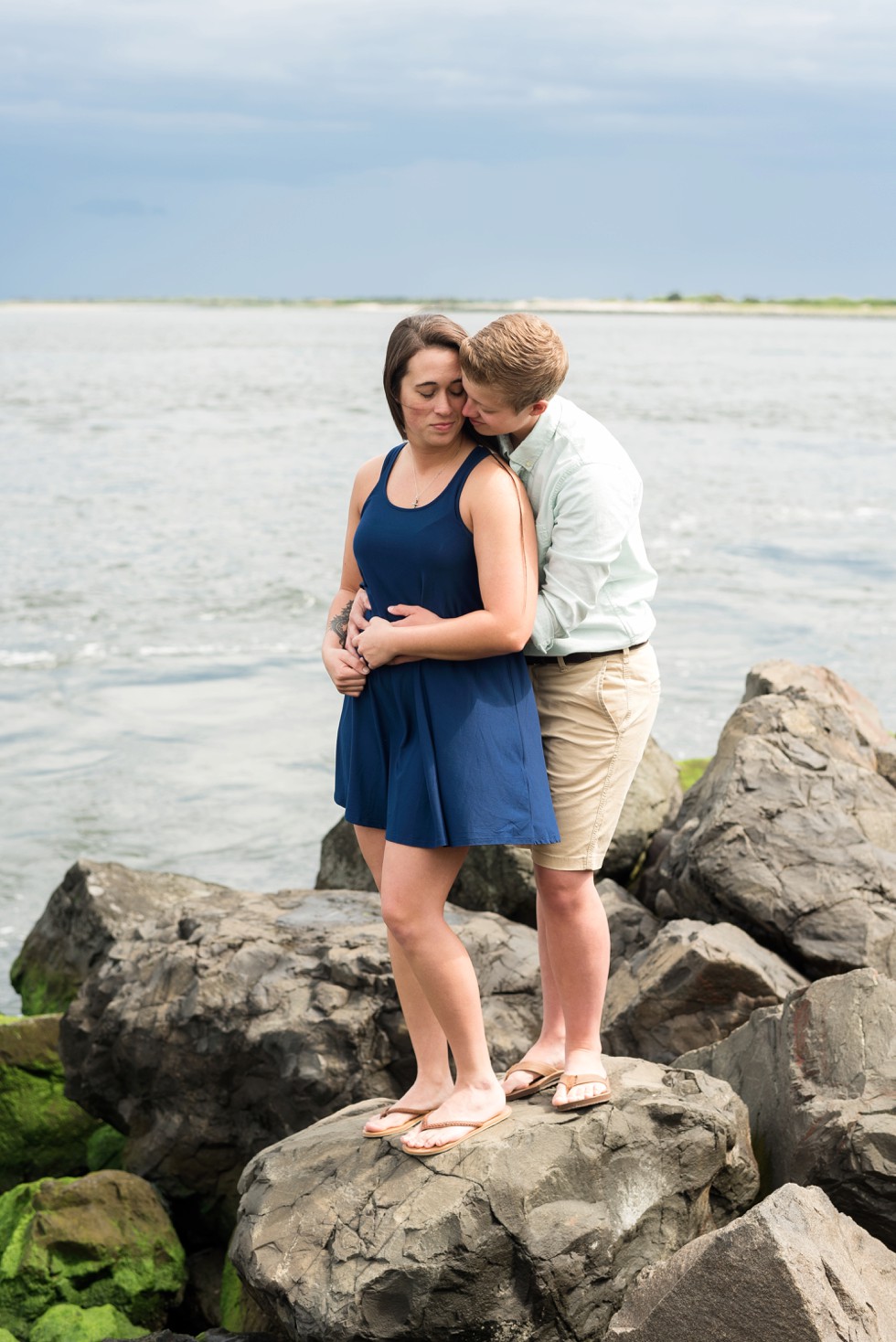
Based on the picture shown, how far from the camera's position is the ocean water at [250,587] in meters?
11.1

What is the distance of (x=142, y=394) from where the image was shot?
4784 cm

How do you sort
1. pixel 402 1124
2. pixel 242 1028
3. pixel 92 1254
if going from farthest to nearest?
pixel 242 1028
pixel 92 1254
pixel 402 1124

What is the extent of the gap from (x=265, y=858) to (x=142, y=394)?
40.1 metres

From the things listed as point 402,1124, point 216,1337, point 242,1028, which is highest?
point 402,1124

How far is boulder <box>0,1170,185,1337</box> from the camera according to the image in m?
5.03

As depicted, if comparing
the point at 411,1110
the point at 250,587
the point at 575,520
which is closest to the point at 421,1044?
the point at 411,1110

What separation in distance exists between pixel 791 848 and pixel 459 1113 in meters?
2.47

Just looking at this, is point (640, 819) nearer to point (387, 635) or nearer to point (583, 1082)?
point (583, 1082)

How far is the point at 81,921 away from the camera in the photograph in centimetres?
712

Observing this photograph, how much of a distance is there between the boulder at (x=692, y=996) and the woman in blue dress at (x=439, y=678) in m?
1.40

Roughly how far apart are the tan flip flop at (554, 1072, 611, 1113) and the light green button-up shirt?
1.20m

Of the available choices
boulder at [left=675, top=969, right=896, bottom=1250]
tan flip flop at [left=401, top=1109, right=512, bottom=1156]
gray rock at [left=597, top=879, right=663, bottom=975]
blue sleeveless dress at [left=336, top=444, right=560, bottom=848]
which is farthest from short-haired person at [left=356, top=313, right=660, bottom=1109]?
gray rock at [left=597, top=879, right=663, bottom=975]

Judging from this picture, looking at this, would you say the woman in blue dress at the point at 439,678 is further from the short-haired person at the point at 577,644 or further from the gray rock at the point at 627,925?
the gray rock at the point at 627,925

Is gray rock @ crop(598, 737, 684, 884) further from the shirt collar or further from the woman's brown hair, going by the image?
the woman's brown hair
